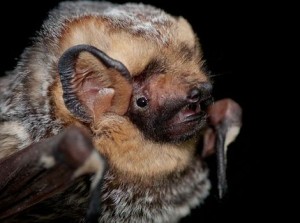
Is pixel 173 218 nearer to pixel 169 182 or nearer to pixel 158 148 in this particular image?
pixel 169 182

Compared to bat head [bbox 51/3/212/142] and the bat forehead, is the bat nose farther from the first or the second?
the bat forehead

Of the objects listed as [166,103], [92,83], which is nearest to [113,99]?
[92,83]

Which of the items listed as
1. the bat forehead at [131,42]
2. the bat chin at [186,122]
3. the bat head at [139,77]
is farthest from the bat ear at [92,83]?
the bat chin at [186,122]

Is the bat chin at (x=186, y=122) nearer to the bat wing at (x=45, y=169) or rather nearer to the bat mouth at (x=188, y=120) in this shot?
the bat mouth at (x=188, y=120)

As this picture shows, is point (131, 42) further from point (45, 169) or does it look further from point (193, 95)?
point (45, 169)

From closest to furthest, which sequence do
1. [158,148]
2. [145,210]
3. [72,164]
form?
[72,164], [158,148], [145,210]

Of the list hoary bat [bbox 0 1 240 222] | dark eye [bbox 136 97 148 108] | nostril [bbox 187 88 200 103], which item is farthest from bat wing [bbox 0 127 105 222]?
nostril [bbox 187 88 200 103]

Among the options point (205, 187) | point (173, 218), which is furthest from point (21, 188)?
point (205, 187)
